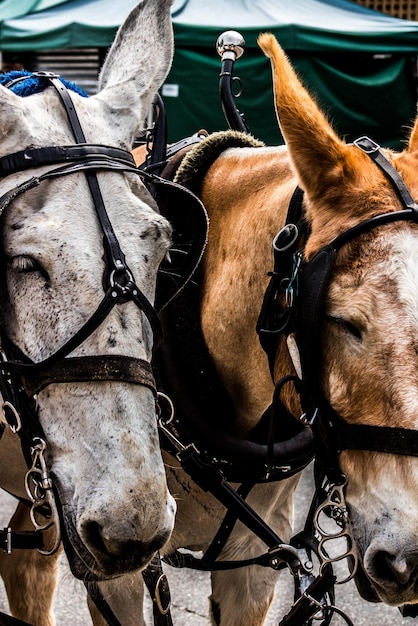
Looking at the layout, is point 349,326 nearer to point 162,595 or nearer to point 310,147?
point 310,147

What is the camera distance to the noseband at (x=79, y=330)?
1.65 meters

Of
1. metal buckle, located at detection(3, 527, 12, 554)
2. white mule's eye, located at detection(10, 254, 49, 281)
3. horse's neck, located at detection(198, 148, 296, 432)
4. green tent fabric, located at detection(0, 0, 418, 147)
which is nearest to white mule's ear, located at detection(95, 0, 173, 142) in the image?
horse's neck, located at detection(198, 148, 296, 432)

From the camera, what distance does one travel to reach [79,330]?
1.64 meters

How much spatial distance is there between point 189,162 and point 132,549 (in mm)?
1183

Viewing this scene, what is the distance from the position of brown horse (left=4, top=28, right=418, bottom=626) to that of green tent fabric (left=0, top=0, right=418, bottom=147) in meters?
4.95

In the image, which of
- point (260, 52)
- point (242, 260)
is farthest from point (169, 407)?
point (260, 52)

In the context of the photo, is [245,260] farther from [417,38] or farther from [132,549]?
[417,38]

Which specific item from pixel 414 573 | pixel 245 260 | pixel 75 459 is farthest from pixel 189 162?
pixel 414 573

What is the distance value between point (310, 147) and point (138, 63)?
55 centimetres

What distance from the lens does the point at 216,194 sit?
2.35 meters

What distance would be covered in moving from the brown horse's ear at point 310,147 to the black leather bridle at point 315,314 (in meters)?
0.10

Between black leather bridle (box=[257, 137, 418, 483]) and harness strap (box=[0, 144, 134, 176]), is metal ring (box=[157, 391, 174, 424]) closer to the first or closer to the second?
black leather bridle (box=[257, 137, 418, 483])

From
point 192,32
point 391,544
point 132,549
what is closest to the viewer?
point 132,549

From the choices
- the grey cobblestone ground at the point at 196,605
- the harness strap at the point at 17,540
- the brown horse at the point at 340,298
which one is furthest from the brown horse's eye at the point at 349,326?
the grey cobblestone ground at the point at 196,605
